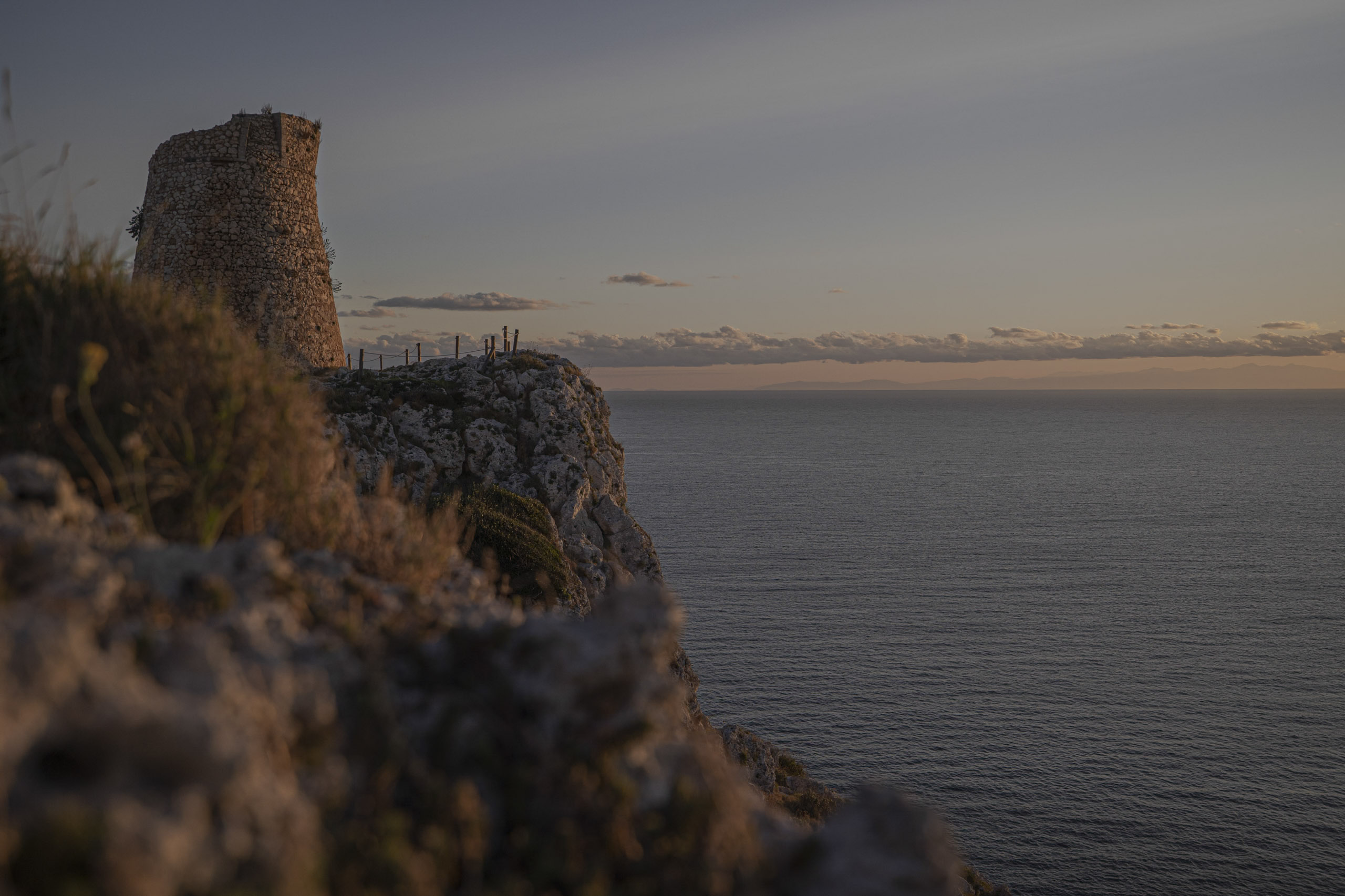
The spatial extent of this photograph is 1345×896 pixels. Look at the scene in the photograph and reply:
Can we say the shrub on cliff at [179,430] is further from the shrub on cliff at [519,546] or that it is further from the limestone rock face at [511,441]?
the limestone rock face at [511,441]

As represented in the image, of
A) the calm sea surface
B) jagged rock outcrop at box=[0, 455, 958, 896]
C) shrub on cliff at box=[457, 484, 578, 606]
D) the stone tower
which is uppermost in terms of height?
the stone tower

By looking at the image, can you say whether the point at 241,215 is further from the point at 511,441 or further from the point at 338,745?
the point at 338,745

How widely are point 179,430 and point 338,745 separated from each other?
3.10 metres

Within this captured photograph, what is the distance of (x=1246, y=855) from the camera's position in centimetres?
3716

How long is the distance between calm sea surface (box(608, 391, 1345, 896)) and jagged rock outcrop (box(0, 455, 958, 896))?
124 feet

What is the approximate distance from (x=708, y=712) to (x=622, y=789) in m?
45.5

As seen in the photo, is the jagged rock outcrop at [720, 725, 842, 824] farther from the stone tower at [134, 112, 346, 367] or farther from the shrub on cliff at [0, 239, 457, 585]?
the shrub on cliff at [0, 239, 457, 585]

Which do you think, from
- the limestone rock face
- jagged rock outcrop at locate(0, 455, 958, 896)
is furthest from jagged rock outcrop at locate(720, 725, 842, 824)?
jagged rock outcrop at locate(0, 455, 958, 896)

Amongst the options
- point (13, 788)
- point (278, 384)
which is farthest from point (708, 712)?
point (13, 788)

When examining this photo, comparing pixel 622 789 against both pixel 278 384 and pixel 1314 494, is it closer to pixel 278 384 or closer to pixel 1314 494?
pixel 278 384

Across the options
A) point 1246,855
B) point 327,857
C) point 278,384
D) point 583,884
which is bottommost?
point 1246,855

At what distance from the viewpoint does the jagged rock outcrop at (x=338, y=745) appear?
2.54m

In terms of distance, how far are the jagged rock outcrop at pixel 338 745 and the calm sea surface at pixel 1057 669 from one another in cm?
3792

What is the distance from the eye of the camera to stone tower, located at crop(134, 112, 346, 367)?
28.5m
